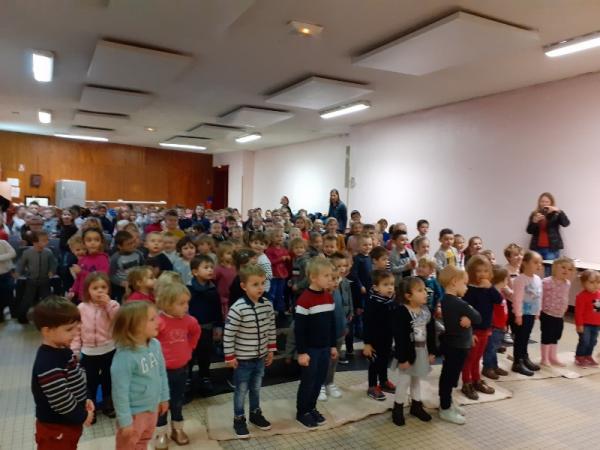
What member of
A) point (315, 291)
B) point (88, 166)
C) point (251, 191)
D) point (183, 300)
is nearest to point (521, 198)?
point (315, 291)

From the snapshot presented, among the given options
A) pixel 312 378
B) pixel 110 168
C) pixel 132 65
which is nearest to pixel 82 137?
pixel 110 168

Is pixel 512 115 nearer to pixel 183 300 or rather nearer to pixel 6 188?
pixel 183 300

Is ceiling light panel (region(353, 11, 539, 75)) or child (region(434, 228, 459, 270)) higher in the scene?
ceiling light panel (region(353, 11, 539, 75))

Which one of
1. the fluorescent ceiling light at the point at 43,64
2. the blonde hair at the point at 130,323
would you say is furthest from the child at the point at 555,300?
the fluorescent ceiling light at the point at 43,64

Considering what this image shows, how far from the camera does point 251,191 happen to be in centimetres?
1653

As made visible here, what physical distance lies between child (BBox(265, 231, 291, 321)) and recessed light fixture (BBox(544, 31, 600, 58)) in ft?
12.7

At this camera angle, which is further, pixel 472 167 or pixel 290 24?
pixel 472 167

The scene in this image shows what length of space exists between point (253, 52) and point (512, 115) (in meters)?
4.44

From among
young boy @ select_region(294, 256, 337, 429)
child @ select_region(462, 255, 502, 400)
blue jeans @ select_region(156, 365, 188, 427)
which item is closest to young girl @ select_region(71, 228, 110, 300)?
blue jeans @ select_region(156, 365, 188, 427)

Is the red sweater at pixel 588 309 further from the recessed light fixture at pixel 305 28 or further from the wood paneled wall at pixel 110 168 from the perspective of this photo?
the wood paneled wall at pixel 110 168

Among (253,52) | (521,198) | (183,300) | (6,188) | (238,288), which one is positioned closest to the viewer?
(183,300)

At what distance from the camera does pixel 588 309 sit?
4.32 metres

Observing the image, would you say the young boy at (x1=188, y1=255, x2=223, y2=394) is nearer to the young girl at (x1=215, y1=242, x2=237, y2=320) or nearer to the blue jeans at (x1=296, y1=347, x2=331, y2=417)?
the young girl at (x1=215, y1=242, x2=237, y2=320)

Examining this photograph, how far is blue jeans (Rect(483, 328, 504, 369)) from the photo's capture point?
3.98m
